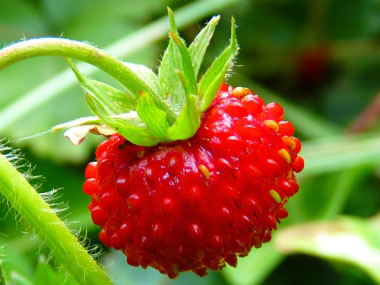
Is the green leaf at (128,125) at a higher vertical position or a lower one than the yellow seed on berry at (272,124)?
higher

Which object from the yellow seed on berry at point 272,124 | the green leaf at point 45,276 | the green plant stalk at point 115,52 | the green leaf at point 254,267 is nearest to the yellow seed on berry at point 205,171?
the yellow seed on berry at point 272,124

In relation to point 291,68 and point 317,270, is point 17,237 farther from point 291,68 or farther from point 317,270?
point 291,68

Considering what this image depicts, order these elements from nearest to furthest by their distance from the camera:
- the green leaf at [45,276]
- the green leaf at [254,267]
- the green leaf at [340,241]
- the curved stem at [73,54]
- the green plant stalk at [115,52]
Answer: the curved stem at [73,54] → the green leaf at [45,276] → the green leaf at [340,241] → the green leaf at [254,267] → the green plant stalk at [115,52]

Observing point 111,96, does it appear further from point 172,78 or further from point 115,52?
point 115,52

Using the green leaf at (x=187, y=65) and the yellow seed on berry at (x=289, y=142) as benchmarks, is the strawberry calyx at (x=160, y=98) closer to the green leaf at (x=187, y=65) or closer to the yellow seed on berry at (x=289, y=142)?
the green leaf at (x=187, y=65)

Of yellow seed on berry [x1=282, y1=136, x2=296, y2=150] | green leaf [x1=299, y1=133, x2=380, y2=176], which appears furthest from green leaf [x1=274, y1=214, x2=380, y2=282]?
yellow seed on berry [x1=282, y1=136, x2=296, y2=150]

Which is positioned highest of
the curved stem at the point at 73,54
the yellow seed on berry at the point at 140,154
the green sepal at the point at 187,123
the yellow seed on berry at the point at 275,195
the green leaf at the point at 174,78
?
the curved stem at the point at 73,54
